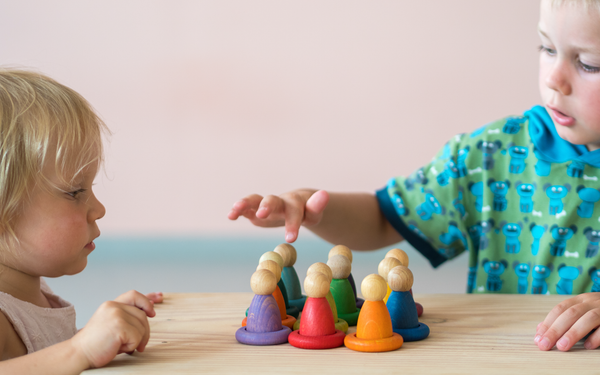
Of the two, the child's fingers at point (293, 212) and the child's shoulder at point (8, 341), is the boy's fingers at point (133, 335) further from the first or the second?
the child's fingers at point (293, 212)

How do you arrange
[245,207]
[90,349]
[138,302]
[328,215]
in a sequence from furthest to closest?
[328,215]
[245,207]
[138,302]
[90,349]

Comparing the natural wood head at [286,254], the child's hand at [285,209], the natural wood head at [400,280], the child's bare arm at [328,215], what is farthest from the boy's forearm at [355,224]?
the natural wood head at [400,280]

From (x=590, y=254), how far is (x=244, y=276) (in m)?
1.47

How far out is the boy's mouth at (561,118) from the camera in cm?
74

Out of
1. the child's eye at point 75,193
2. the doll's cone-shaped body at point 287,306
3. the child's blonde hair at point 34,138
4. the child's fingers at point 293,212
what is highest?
the child's blonde hair at point 34,138

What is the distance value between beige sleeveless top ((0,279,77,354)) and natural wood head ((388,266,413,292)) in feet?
1.27

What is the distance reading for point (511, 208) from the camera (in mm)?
901

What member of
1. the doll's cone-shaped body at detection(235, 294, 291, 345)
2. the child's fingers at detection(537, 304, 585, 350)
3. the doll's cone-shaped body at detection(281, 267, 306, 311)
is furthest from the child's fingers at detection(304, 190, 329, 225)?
the child's fingers at detection(537, 304, 585, 350)

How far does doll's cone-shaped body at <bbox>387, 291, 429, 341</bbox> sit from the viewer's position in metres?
0.51

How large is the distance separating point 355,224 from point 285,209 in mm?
248

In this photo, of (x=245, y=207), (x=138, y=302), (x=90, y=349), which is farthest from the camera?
(x=245, y=207)

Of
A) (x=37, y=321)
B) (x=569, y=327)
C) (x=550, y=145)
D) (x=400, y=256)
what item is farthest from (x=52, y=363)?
(x=550, y=145)

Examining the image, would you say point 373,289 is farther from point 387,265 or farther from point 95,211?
point 95,211

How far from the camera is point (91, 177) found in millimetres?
624
